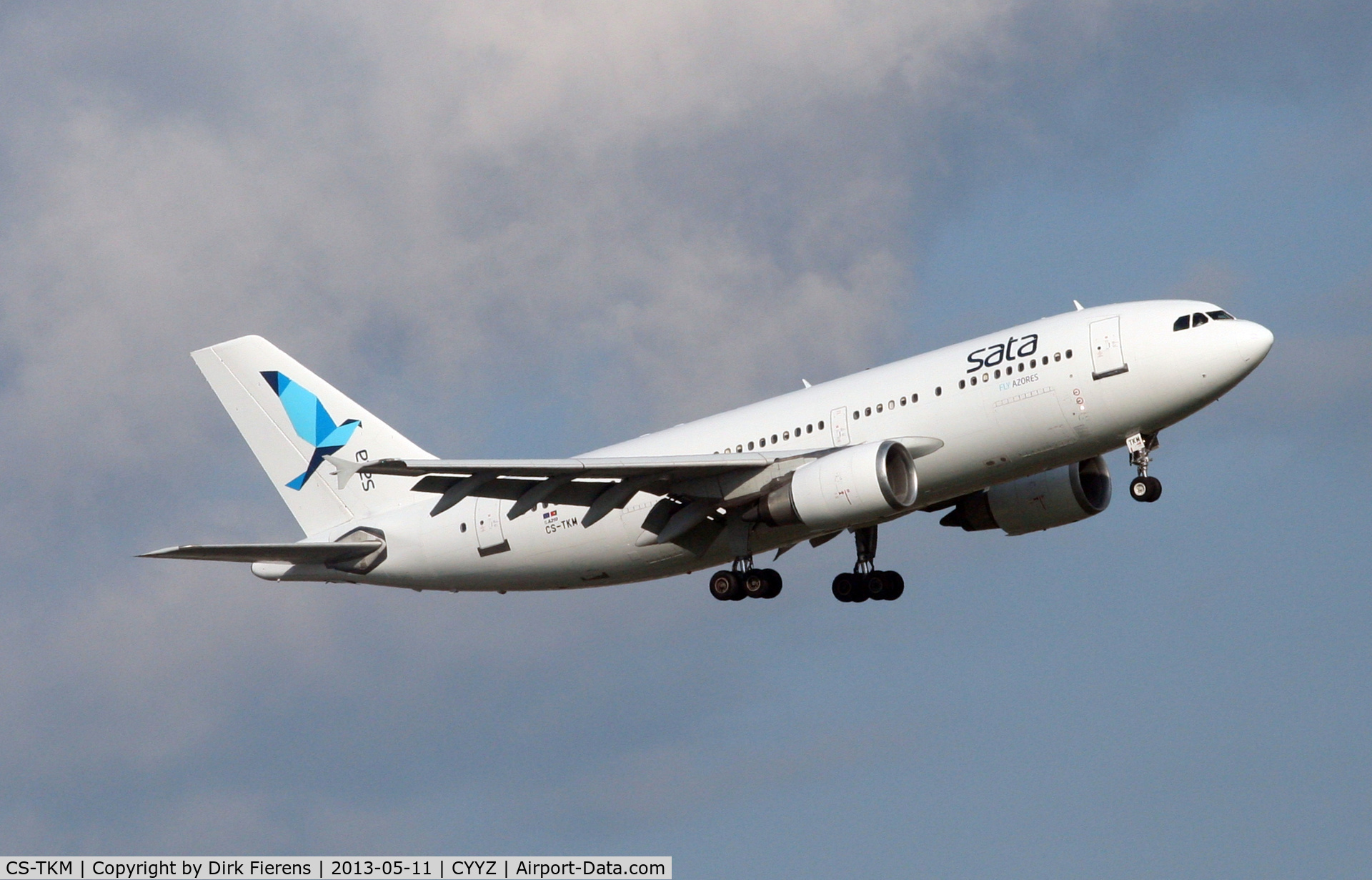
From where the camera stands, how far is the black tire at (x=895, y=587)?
44.8m

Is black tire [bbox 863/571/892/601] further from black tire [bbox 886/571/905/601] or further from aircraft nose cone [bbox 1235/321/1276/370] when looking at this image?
aircraft nose cone [bbox 1235/321/1276/370]

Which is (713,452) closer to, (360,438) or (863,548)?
(863,548)

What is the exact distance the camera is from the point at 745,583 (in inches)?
1667

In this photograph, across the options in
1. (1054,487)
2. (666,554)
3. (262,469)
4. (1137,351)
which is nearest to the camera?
(1137,351)

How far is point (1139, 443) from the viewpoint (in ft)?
126

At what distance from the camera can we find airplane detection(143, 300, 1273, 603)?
37.5m

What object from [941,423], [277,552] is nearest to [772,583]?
[941,423]

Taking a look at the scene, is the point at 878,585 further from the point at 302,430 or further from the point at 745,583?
the point at 302,430

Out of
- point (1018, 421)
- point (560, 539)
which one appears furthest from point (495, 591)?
point (1018, 421)

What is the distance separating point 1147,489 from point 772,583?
8852 millimetres

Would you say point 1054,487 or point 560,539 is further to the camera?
point 1054,487

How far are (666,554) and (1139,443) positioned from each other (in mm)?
10857

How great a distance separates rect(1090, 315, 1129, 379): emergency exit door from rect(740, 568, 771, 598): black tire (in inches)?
364

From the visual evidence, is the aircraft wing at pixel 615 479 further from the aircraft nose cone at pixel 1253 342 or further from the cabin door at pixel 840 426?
the aircraft nose cone at pixel 1253 342
